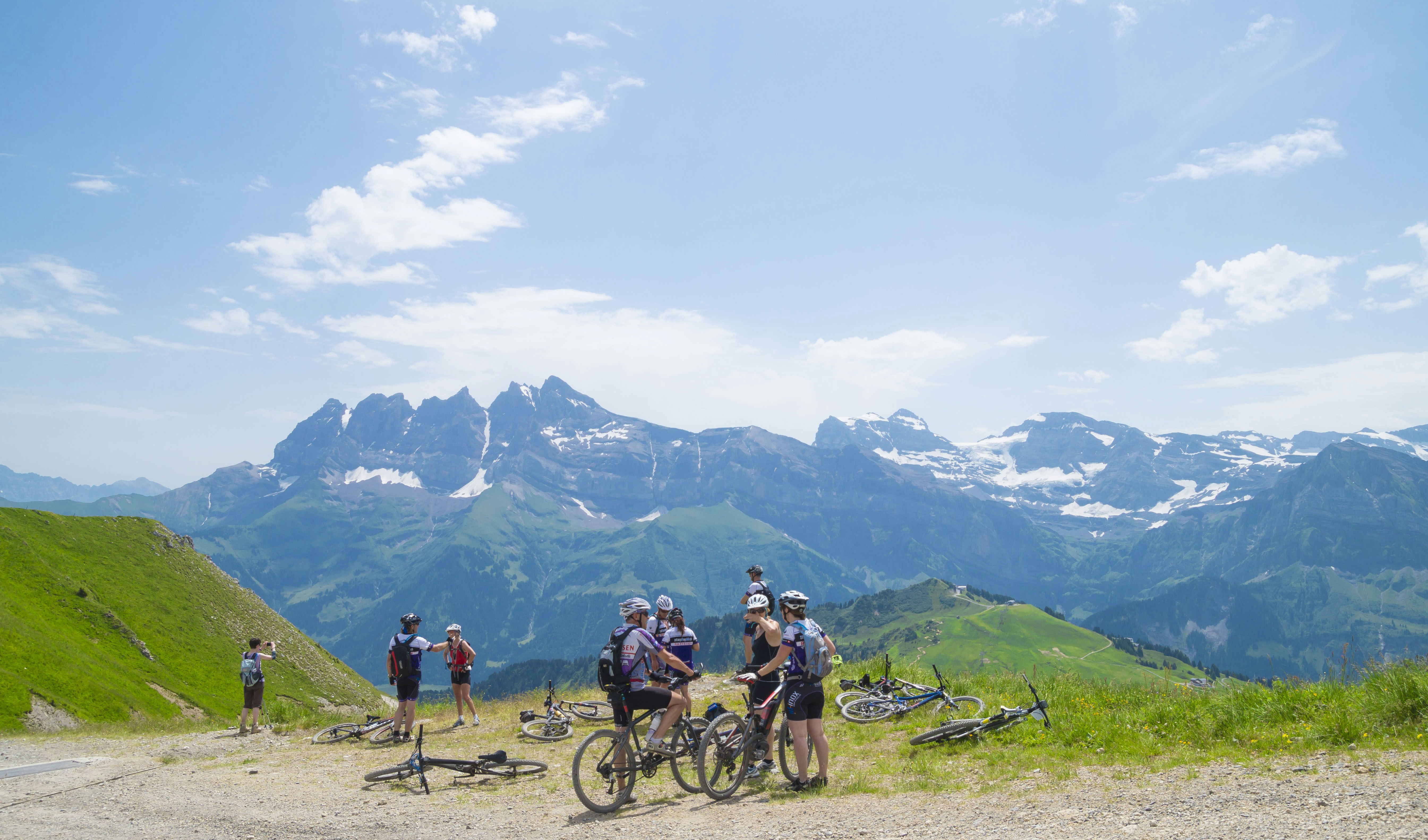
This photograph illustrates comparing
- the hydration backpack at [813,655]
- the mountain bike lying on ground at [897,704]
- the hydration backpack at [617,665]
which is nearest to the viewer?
the hydration backpack at [813,655]

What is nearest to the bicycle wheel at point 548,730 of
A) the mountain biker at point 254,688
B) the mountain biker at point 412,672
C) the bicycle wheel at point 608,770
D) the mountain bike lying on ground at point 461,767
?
→ the mountain biker at point 412,672

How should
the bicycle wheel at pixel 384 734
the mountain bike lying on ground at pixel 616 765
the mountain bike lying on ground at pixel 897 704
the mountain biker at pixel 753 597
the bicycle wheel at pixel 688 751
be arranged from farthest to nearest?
the bicycle wheel at pixel 384 734 → the mountain bike lying on ground at pixel 897 704 → the mountain biker at pixel 753 597 → the bicycle wheel at pixel 688 751 → the mountain bike lying on ground at pixel 616 765

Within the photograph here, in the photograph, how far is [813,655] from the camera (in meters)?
11.9

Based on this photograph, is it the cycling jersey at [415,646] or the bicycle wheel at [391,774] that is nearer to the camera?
the bicycle wheel at [391,774]

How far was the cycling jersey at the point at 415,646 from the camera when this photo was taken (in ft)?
61.2

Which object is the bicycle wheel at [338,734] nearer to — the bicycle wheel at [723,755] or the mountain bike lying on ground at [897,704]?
the bicycle wheel at [723,755]

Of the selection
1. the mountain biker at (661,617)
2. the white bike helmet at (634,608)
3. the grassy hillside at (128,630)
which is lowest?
the grassy hillside at (128,630)

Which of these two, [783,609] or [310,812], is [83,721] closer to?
[310,812]

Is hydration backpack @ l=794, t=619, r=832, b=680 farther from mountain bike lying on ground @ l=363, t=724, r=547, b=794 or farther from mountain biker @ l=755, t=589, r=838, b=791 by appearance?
mountain bike lying on ground @ l=363, t=724, r=547, b=794

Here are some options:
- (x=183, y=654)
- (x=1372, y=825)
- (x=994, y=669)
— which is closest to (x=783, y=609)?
(x=1372, y=825)

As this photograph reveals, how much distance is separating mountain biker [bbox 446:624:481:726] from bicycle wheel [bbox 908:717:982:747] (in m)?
13.2

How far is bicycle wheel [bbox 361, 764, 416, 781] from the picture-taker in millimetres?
14609

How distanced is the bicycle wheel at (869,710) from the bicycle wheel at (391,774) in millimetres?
10069

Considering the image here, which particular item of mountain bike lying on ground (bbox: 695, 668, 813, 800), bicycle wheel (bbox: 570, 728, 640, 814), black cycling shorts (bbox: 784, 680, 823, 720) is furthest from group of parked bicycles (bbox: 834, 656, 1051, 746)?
bicycle wheel (bbox: 570, 728, 640, 814)
